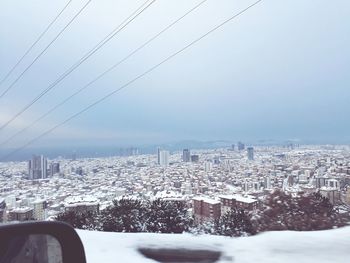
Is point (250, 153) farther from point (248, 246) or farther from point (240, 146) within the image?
point (248, 246)

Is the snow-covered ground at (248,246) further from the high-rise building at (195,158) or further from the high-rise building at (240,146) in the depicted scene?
the high-rise building at (195,158)

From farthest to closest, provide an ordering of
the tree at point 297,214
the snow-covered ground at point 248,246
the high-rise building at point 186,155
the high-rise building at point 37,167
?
the high-rise building at point 186,155
the high-rise building at point 37,167
the tree at point 297,214
the snow-covered ground at point 248,246

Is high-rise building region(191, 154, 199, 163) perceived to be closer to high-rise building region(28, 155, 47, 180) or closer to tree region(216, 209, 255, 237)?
high-rise building region(28, 155, 47, 180)

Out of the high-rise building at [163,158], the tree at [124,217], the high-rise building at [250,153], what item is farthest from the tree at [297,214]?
the high-rise building at [163,158]

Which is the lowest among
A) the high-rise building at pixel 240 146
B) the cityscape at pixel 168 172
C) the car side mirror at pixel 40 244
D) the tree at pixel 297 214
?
the cityscape at pixel 168 172

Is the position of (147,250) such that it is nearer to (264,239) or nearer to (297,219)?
(264,239)

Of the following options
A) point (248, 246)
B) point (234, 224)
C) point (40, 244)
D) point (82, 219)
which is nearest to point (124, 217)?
point (82, 219)
